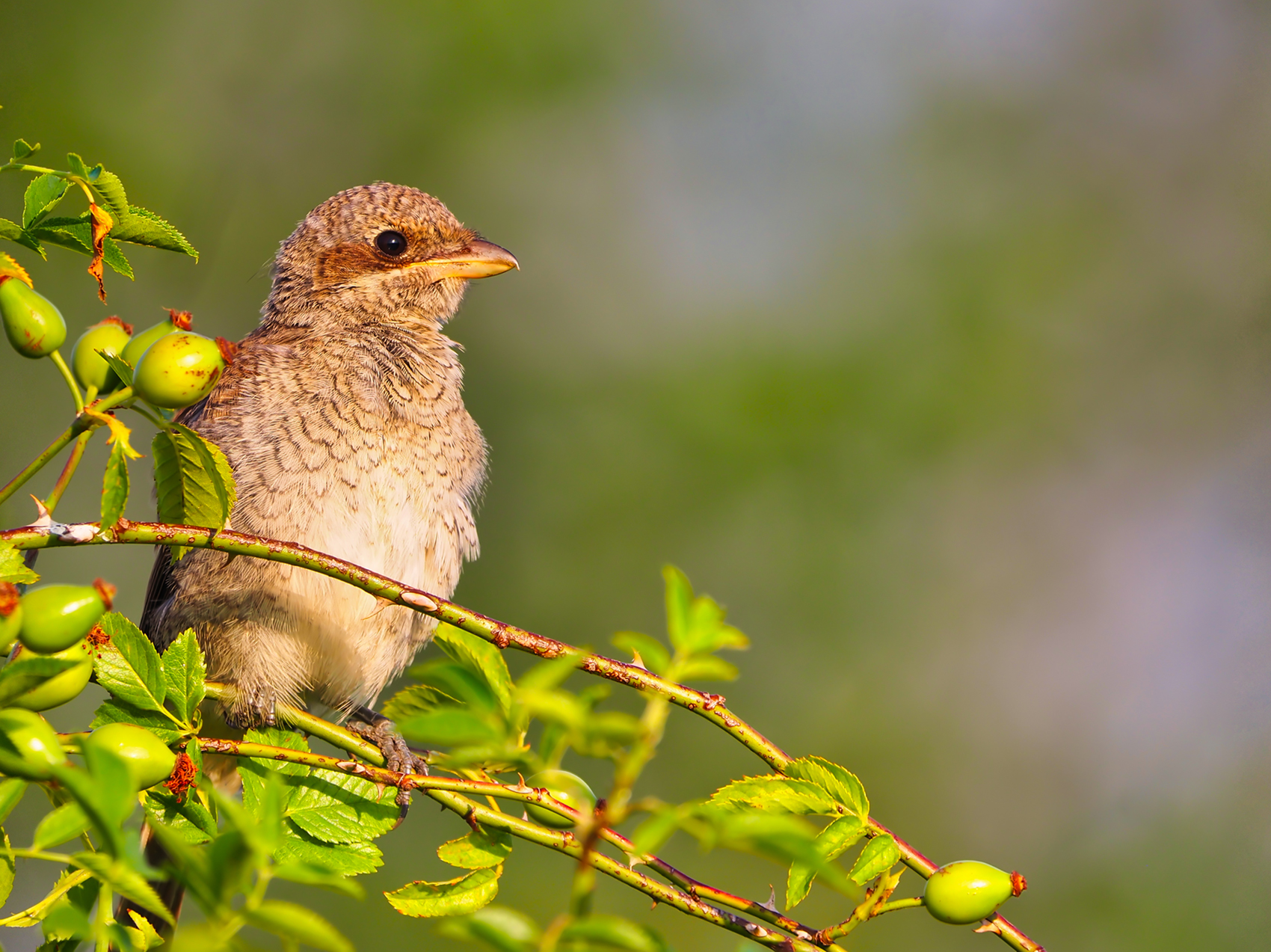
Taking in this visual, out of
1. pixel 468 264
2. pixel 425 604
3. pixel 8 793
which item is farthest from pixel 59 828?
pixel 468 264

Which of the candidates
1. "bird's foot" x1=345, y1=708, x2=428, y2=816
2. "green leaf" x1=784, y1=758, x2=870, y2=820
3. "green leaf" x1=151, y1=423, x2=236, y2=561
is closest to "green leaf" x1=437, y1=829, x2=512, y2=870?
"green leaf" x1=784, y1=758, x2=870, y2=820

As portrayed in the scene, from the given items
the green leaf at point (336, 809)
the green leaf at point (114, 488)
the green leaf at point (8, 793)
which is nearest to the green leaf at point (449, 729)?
the green leaf at point (8, 793)

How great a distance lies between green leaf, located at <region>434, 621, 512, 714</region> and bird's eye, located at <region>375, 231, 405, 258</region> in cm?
320

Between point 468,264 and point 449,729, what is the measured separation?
159 inches

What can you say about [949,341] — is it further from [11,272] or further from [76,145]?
[11,272]

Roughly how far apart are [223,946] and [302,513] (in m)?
2.79

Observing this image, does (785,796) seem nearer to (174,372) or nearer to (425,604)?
(425,604)

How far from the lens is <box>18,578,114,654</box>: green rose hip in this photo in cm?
120

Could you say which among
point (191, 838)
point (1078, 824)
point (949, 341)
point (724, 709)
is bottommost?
point (191, 838)

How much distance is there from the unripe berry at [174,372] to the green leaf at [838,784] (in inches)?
42.7

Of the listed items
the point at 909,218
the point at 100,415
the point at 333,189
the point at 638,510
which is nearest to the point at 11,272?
the point at 100,415

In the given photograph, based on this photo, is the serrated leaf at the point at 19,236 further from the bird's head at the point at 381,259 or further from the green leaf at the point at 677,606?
the bird's head at the point at 381,259

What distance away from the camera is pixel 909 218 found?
1266 cm

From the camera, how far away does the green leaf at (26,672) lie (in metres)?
1.16
